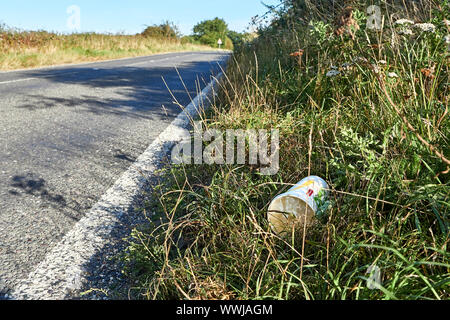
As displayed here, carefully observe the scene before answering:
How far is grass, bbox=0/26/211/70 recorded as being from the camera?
11367 mm

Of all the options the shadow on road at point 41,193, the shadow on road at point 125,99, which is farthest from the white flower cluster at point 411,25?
the shadow on road at point 41,193

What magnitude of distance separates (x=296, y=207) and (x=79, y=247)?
100 centimetres

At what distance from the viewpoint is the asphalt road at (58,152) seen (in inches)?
66.6

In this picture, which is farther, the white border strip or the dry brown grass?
the dry brown grass

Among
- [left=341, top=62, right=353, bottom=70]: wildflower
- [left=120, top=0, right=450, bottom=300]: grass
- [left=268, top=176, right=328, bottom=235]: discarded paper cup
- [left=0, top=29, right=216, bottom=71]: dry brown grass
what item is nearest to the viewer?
[left=120, top=0, right=450, bottom=300]: grass

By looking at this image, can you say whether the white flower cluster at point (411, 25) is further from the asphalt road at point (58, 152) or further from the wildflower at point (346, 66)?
the asphalt road at point (58, 152)

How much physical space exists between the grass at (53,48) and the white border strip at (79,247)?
10.3 m

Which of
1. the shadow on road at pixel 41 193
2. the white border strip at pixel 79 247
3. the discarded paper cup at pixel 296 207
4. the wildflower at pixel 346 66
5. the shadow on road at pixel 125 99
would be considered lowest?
the white border strip at pixel 79 247

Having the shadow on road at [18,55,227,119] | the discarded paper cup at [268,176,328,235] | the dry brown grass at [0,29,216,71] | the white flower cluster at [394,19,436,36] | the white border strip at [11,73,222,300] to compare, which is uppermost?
the dry brown grass at [0,29,216,71]

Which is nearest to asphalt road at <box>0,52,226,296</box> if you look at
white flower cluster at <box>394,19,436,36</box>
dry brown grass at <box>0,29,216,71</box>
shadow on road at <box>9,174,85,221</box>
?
shadow on road at <box>9,174,85,221</box>

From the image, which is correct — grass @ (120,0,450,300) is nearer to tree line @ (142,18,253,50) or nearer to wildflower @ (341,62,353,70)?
wildflower @ (341,62,353,70)

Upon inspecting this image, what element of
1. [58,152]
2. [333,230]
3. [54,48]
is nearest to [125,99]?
[58,152]

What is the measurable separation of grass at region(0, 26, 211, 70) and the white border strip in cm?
1031

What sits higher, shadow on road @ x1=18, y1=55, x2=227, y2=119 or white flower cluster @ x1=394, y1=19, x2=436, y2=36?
white flower cluster @ x1=394, y1=19, x2=436, y2=36
